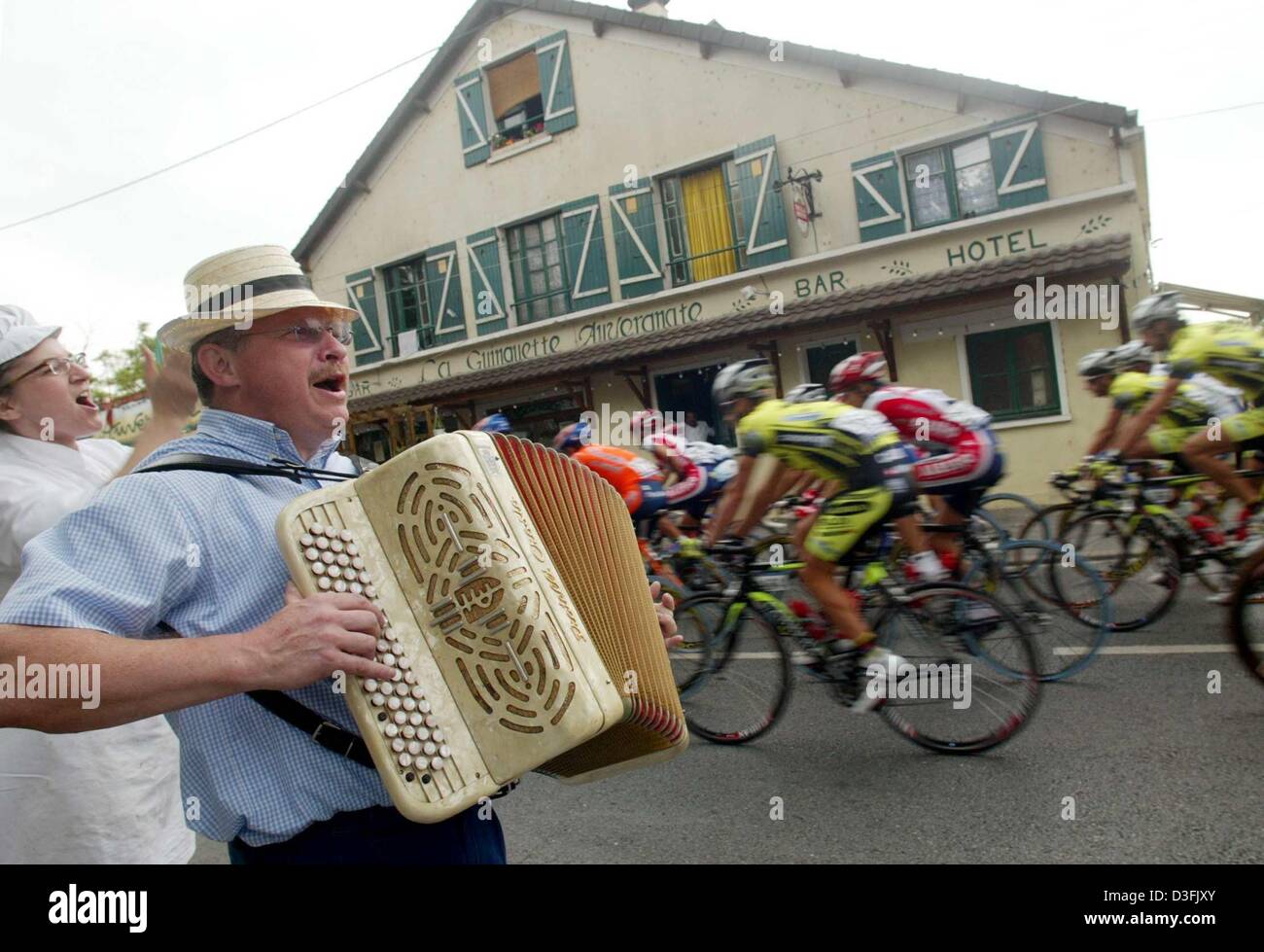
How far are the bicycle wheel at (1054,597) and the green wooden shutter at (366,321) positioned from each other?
51.9 ft

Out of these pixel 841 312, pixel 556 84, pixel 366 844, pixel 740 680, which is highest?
pixel 556 84

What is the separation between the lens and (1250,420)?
5.24 meters

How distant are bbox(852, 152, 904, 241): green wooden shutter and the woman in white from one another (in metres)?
12.1

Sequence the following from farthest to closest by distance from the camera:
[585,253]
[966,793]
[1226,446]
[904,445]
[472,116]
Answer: [472,116] → [585,253] → [1226,446] → [904,445] → [966,793]

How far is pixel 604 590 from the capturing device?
167 centimetres

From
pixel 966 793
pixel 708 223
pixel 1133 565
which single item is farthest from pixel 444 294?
pixel 966 793

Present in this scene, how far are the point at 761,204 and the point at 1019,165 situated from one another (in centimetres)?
372

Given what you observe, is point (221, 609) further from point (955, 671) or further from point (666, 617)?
point (955, 671)

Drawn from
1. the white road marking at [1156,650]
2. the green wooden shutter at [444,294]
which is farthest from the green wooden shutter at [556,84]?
the white road marking at [1156,650]

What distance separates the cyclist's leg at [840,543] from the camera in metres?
4.29

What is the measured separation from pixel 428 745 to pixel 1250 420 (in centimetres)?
566

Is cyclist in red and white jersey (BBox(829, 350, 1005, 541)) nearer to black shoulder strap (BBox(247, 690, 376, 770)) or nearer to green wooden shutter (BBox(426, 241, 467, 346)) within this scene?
black shoulder strap (BBox(247, 690, 376, 770))

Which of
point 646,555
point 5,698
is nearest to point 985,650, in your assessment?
point 646,555
